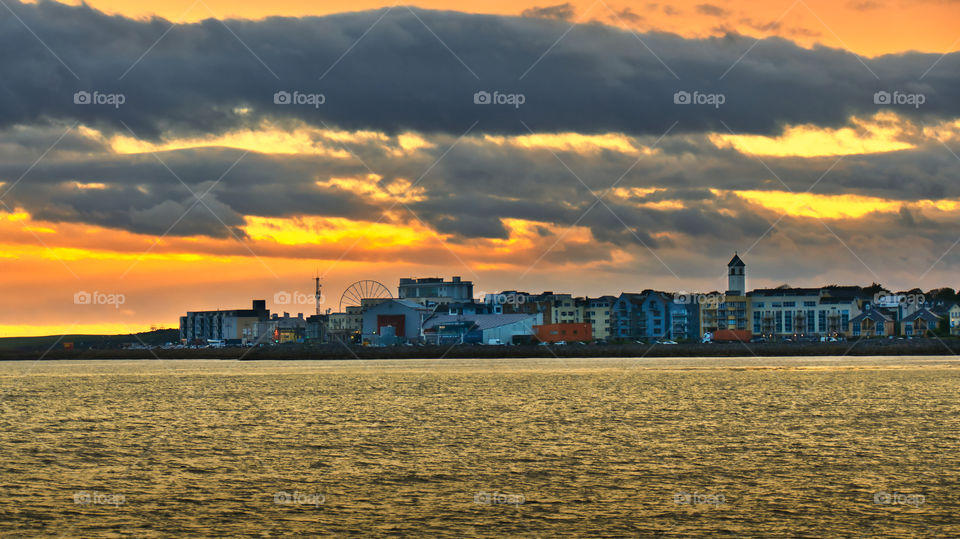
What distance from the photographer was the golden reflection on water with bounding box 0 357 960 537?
27609mm

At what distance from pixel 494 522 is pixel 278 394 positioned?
232 ft

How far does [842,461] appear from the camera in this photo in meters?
40.2

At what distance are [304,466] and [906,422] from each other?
1403 inches

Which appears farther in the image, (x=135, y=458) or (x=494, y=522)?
(x=135, y=458)

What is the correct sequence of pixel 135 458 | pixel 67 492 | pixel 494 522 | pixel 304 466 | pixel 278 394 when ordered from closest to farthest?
pixel 494 522
pixel 67 492
pixel 304 466
pixel 135 458
pixel 278 394

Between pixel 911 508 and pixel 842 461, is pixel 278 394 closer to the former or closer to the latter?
pixel 842 461

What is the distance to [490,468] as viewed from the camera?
1539 inches

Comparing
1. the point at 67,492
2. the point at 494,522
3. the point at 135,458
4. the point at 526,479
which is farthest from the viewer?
the point at 135,458

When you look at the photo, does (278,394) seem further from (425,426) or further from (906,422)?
(906,422)

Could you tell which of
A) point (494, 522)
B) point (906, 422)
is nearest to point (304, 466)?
point (494, 522)

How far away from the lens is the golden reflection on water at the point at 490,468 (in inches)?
1087

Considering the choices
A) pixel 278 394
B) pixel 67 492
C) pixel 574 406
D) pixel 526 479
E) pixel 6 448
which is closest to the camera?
pixel 67 492

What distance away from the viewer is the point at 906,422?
58.7 m

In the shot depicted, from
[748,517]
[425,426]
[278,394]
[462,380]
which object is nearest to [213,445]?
[425,426]
